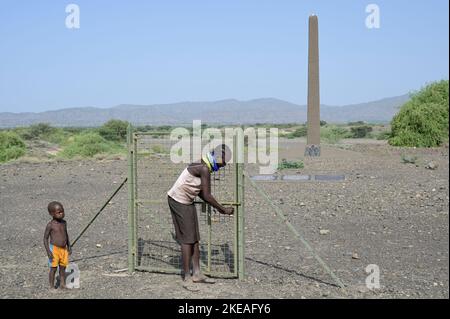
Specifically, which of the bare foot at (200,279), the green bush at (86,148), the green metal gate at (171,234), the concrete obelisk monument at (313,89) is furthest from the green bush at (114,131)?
the bare foot at (200,279)

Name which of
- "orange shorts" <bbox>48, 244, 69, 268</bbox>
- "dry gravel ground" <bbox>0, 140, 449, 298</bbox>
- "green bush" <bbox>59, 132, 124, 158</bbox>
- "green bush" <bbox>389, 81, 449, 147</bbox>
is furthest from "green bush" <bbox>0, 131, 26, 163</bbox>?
"orange shorts" <bbox>48, 244, 69, 268</bbox>

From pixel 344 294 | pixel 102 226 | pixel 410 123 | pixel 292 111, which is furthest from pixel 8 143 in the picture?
pixel 292 111

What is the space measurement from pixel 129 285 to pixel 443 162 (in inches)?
605

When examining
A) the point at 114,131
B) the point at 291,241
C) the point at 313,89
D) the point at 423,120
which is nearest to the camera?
the point at 291,241

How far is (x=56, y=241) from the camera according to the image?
21.7ft

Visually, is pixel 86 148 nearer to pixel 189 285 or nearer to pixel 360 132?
pixel 189 285

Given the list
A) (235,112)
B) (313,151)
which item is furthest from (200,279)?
(235,112)

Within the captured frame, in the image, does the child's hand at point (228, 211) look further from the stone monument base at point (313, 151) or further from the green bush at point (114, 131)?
the green bush at point (114, 131)

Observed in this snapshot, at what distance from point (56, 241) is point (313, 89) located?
71.6 ft

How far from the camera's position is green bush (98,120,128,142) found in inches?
1658

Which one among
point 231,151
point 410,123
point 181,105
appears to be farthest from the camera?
point 181,105

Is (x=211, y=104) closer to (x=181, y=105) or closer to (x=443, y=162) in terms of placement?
(x=181, y=105)

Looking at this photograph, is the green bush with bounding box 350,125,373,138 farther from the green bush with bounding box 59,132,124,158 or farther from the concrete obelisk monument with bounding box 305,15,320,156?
the concrete obelisk monument with bounding box 305,15,320,156

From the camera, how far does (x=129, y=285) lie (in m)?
6.79
